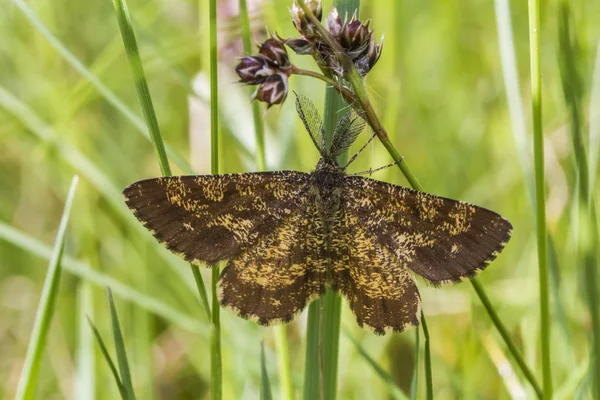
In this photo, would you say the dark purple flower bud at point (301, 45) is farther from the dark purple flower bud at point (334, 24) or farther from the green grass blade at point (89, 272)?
the green grass blade at point (89, 272)

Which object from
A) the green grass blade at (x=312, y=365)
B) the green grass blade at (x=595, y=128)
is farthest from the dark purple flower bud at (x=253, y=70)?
the green grass blade at (x=595, y=128)

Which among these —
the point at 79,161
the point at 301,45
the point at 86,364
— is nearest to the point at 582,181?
the point at 301,45

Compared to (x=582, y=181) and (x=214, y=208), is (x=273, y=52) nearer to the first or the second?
(x=214, y=208)

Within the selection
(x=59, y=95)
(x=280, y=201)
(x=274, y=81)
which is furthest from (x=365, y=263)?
(x=59, y=95)

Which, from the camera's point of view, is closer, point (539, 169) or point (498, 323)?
point (539, 169)

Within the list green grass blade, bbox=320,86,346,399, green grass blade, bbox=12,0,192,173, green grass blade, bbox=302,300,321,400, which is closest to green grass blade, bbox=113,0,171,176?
green grass blade, bbox=12,0,192,173
